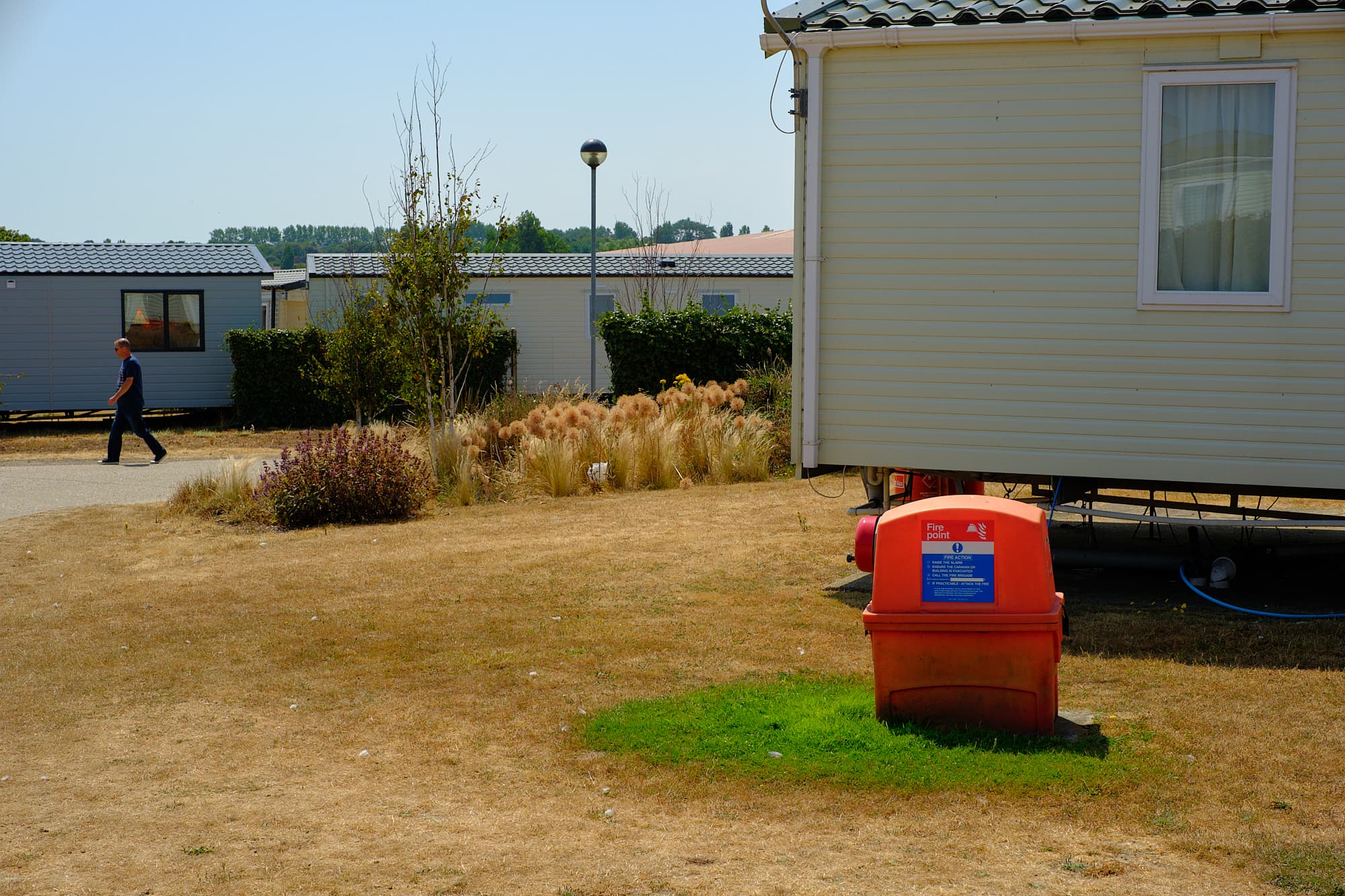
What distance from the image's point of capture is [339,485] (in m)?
11.4

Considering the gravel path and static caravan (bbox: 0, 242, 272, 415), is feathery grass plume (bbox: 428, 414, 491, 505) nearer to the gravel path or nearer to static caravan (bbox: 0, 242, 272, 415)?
the gravel path

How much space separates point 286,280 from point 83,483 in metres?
22.0

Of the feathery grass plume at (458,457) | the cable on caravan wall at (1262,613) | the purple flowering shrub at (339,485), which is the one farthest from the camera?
the feathery grass plume at (458,457)

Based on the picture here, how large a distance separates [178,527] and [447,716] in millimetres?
6516

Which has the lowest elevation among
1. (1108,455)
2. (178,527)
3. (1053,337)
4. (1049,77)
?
(178,527)

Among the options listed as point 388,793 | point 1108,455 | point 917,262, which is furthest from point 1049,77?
point 388,793

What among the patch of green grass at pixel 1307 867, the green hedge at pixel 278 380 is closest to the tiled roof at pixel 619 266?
the green hedge at pixel 278 380

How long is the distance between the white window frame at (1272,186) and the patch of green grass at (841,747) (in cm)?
338

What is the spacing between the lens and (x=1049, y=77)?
757 centimetres

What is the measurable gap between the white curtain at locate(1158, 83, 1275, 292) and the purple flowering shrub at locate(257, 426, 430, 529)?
22.9 ft

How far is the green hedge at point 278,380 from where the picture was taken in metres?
21.7

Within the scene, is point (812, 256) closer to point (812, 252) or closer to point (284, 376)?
point (812, 252)

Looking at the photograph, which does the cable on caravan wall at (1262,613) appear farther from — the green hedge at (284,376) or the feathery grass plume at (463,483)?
the green hedge at (284,376)

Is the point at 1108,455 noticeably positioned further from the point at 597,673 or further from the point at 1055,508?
the point at 597,673
